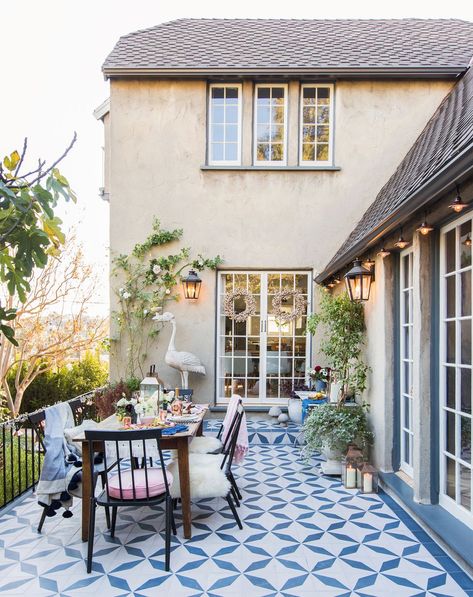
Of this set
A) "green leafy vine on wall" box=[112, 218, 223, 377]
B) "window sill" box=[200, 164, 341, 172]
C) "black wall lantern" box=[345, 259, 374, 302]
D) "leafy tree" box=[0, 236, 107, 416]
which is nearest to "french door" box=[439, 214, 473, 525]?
"black wall lantern" box=[345, 259, 374, 302]

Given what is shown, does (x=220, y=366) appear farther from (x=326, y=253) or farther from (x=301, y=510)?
(x=301, y=510)

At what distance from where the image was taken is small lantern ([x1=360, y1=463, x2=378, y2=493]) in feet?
17.6

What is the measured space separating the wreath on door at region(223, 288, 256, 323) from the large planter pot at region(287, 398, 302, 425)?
1.54 meters

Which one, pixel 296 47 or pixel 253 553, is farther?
pixel 296 47

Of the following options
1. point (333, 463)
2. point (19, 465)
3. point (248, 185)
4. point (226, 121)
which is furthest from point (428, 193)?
point (226, 121)

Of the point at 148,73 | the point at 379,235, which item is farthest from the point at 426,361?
the point at 148,73

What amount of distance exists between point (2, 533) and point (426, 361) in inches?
151

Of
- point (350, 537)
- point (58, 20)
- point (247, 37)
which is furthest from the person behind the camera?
point (247, 37)

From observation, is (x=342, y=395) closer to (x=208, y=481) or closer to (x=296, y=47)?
(x=208, y=481)

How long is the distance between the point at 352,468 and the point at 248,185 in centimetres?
479

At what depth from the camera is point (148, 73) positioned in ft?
27.6

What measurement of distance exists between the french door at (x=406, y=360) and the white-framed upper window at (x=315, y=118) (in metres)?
3.83

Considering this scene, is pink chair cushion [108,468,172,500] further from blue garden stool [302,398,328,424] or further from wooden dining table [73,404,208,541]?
blue garden stool [302,398,328,424]

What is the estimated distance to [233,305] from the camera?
8570mm
